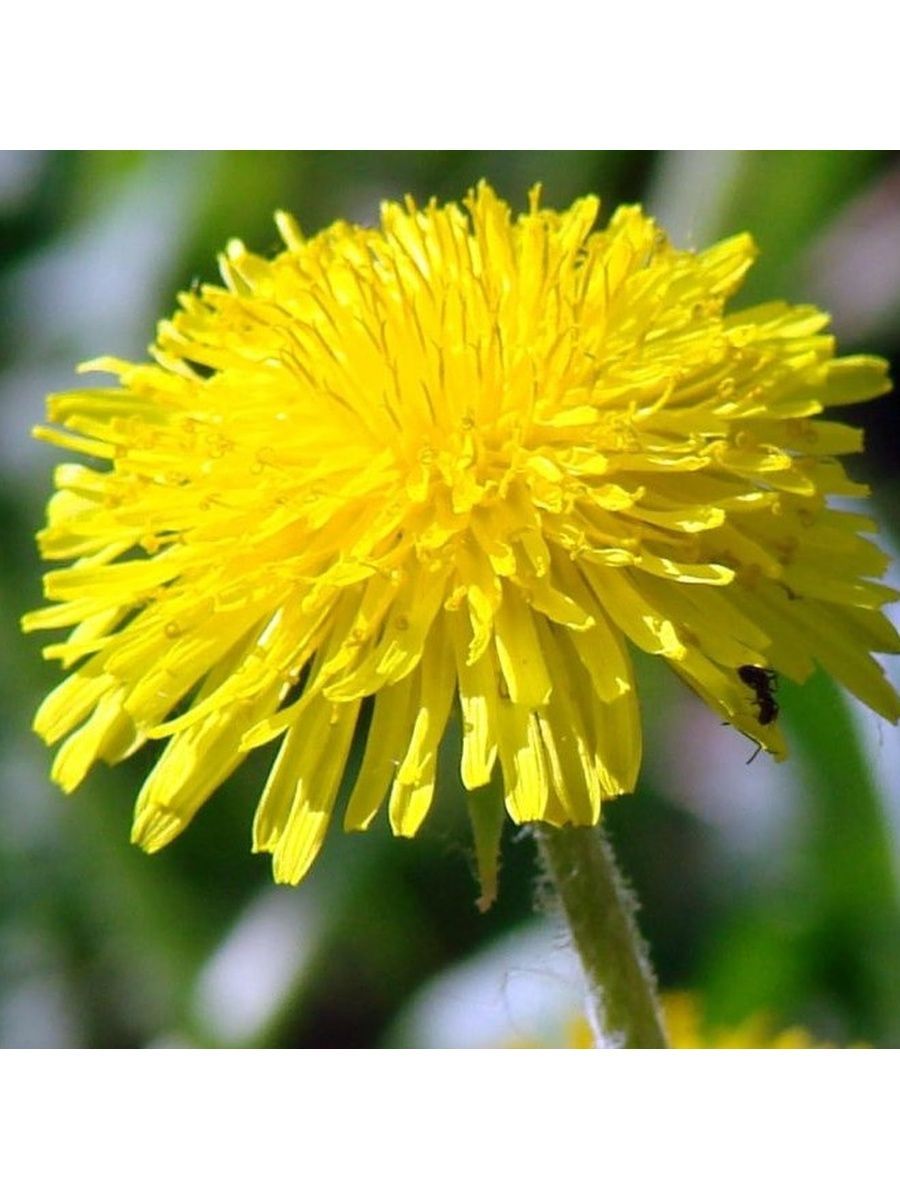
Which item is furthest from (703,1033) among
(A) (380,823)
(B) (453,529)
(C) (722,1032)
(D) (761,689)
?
(B) (453,529)

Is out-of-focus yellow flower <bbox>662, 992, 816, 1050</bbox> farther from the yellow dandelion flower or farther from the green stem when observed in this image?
the yellow dandelion flower

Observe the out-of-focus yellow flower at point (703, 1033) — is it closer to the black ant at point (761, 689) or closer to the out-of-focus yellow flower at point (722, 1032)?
the out-of-focus yellow flower at point (722, 1032)

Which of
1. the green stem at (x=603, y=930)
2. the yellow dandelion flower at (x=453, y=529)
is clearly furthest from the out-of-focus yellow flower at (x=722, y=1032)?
the yellow dandelion flower at (x=453, y=529)

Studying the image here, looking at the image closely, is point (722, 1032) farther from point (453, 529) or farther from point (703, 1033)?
point (453, 529)

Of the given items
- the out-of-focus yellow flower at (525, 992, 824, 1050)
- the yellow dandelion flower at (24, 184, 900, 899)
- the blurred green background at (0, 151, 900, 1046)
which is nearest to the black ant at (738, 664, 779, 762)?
the yellow dandelion flower at (24, 184, 900, 899)

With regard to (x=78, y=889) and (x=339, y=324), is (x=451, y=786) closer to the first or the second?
(x=78, y=889)
